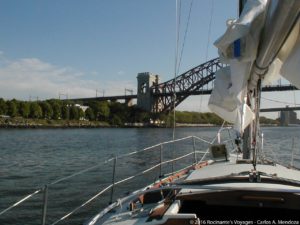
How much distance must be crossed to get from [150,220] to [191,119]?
481 ft

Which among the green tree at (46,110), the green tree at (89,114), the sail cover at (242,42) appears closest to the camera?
the sail cover at (242,42)

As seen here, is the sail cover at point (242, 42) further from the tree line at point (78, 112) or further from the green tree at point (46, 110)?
the green tree at point (46, 110)

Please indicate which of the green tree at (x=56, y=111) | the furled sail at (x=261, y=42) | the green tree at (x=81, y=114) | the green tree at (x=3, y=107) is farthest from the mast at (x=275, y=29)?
Result: the green tree at (x=81, y=114)

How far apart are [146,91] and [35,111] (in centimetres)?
3080

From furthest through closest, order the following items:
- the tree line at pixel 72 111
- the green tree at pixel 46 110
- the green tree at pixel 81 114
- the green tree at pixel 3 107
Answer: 1. the green tree at pixel 81 114
2. the green tree at pixel 46 110
3. the tree line at pixel 72 111
4. the green tree at pixel 3 107

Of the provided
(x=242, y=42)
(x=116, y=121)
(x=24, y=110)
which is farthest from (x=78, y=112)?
(x=242, y=42)

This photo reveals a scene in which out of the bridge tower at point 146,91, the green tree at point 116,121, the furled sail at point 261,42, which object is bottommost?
the green tree at point 116,121

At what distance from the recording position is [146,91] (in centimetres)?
11419

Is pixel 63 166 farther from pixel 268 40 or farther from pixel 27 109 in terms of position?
pixel 27 109

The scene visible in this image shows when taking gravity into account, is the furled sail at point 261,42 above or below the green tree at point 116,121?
above

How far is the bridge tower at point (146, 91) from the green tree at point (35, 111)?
1082 inches

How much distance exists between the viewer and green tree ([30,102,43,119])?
106 metres

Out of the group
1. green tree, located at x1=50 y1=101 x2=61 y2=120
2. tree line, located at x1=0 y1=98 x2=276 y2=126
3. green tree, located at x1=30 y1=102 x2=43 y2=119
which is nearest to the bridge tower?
tree line, located at x1=0 y1=98 x2=276 y2=126

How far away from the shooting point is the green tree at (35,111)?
10569 centimetres
